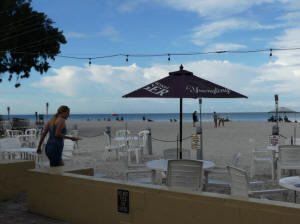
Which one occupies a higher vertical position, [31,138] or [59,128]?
[59,128]

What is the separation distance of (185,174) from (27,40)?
21870 millimetres

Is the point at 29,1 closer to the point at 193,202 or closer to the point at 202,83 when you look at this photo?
the point at 202,83

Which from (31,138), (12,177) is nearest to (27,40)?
(31,138)

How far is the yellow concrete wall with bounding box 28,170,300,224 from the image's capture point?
9.39 feet

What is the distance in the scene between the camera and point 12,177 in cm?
586

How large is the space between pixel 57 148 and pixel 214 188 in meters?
3.14

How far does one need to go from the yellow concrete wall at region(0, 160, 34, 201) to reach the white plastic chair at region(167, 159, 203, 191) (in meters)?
2.90

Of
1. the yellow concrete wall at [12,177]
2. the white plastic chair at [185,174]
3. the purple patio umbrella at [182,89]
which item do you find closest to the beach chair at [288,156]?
the purple patio umbrella at [182,89]

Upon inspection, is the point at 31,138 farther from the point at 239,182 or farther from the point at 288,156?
the point at 239,182

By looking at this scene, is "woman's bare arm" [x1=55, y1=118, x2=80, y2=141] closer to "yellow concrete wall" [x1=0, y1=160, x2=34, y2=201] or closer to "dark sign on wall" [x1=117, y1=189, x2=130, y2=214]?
"yellow concrete wall" [x1=0, y1=160, x2=34, y2=201]

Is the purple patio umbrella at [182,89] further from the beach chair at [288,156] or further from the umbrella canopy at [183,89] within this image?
the beach chair at [288,156]

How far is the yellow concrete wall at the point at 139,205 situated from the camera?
2.86 metres

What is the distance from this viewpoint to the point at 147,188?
362 centimetres

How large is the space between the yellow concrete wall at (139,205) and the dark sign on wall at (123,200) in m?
0.05
